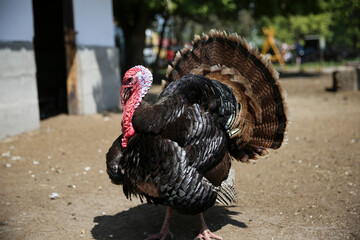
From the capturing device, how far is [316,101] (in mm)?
11289

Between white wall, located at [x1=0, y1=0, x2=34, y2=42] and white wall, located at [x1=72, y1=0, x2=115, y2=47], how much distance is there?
1370 mm

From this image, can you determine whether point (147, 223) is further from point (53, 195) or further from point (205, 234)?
point (53, 195)

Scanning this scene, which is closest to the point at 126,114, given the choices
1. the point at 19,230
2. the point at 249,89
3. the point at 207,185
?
the point at 207,185

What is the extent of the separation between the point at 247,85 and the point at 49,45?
809 cm

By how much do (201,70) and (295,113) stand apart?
6.32 m

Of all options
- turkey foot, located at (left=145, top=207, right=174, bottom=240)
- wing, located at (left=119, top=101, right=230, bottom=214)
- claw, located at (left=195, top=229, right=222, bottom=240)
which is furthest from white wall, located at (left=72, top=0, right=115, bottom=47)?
claw, located at (left=195, top=229, right=222, bottom=240)

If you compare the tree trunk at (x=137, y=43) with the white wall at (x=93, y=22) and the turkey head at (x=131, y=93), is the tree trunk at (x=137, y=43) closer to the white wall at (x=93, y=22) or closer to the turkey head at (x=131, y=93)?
the white wall at (x=93, y=22)

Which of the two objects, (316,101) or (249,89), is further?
(316,101)

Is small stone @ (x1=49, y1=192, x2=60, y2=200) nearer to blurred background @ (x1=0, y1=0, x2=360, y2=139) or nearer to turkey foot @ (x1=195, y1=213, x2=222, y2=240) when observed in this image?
turkey foot @ (x1=195, y1=213, x2=222, y2=240)

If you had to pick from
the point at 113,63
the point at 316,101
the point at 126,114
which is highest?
the point at 126,114

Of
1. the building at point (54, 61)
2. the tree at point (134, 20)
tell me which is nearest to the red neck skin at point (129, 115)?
the building at point (54, 61)

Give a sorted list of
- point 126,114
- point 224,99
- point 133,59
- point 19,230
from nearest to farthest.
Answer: point 126,114, point 224,99, point 19,230, point 133,59

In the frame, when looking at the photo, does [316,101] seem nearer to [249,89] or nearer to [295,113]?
[295,113]

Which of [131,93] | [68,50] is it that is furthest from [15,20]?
[131,93]
